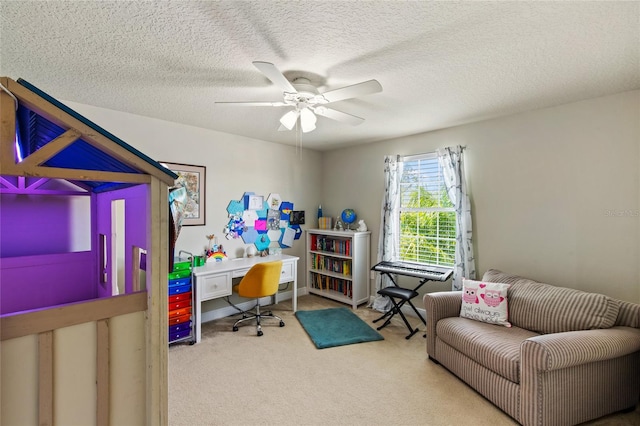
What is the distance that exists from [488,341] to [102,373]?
244 centimetres

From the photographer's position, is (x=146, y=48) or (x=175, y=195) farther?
(x=175, y=195)

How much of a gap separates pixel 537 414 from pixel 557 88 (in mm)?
2440

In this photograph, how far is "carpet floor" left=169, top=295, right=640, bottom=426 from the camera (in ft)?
6.55

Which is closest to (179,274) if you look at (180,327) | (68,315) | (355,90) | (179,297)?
(179,297)


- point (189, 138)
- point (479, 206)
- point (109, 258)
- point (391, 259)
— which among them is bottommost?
point (391, 259)

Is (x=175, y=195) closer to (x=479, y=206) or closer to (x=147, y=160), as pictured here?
(x=147, y=160)

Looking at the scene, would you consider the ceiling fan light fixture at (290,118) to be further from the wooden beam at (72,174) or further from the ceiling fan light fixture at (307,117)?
the wooden beam at (72,174)

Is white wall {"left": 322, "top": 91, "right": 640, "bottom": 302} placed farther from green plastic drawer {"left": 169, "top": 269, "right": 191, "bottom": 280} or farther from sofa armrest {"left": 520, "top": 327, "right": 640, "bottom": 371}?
green plastic drawer {"left": 169, "top": 269, "right": 191, "bottom": 280}

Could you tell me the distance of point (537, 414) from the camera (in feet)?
5.95

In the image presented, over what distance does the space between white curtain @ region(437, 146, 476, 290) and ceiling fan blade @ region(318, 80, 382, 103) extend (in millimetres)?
1983

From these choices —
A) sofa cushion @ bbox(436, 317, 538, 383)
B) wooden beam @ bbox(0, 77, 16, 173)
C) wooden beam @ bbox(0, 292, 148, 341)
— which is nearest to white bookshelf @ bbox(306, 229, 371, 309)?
sofa cushion @ bbox(436, 317, 538, 383)

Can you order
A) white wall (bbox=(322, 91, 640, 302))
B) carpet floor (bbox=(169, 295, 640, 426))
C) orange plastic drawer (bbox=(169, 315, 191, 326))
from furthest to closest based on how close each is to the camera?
orange plastic drawer (bbox=(169, 315, 191, 326)), white wall (bbox=(322, 91, 640, 302)), carpet floor (bbox=(169, 295, 640, 426))

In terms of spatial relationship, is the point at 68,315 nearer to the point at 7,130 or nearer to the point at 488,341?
the point at 7,130

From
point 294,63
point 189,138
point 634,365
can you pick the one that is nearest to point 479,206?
point 634,365
